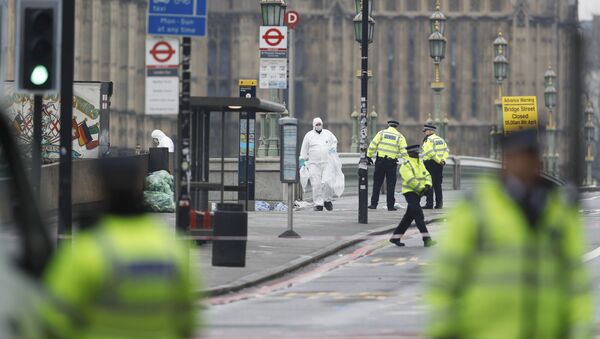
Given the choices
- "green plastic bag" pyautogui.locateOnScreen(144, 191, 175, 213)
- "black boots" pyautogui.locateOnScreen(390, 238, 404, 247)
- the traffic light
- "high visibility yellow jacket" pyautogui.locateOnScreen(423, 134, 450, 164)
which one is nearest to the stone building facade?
"high visibility yellow jacket" pyautogui.locateOnScreen(423, 134, 450, 164)

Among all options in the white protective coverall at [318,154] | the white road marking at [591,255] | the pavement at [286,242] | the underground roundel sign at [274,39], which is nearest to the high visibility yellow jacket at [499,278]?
the pavement at [286,242]

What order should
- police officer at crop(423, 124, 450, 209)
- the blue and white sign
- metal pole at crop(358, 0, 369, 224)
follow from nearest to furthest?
the blue and white sign < metal pole at crop(358, 0, 369, 224) < police officer at crop(423, 124, 450, 209)

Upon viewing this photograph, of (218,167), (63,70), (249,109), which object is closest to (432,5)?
(218,167)

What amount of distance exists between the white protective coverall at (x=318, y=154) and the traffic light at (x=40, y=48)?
17818 millimetres

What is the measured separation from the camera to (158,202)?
1168 inches

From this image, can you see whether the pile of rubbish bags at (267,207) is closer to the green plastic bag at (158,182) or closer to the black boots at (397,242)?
the green plastic bag at (158,182)

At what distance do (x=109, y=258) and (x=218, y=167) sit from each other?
3112cm

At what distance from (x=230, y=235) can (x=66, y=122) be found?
304 cm

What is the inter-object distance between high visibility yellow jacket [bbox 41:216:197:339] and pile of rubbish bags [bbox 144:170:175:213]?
79.0ft

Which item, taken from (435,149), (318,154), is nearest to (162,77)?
(435,149)

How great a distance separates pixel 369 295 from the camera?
16938 mm

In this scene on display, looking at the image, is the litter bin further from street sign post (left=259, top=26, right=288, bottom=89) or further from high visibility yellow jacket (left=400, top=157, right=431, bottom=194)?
street sign post (left=259, top=26, right=288, bottom=89)

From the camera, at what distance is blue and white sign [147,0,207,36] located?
683 inches

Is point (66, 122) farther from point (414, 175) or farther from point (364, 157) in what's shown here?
point (364, 157)
